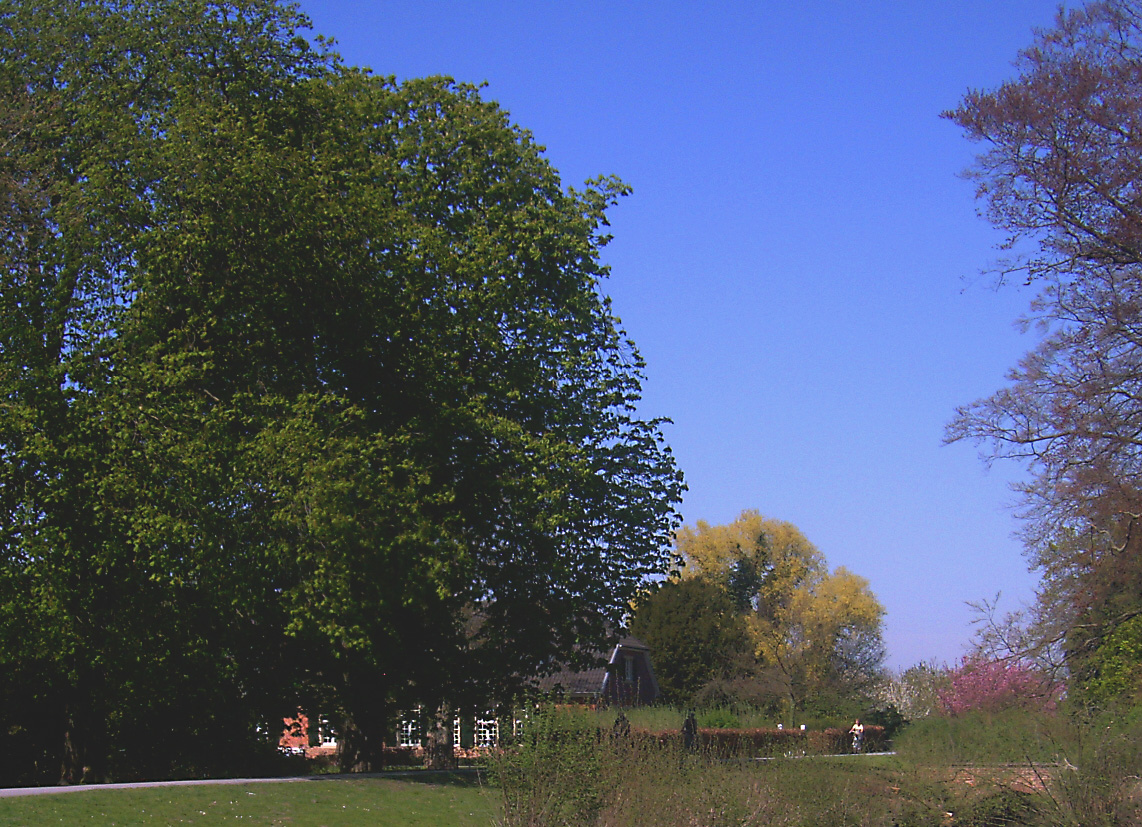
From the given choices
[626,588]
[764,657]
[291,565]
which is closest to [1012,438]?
[626,588]

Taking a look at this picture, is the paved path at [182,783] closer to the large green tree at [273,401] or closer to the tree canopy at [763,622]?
the large green tree at [273,401]

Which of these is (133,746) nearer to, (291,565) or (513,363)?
(291,565)

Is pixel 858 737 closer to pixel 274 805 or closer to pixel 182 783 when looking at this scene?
pixel 182 783

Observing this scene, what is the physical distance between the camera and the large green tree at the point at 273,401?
19656 mm

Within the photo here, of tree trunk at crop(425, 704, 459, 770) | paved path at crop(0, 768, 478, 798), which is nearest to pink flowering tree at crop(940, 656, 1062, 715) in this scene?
paved path at crop(0, 768, 478, 798)

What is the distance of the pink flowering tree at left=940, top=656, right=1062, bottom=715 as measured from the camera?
17.6 meters

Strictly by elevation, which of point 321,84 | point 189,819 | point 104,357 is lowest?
point 189,819

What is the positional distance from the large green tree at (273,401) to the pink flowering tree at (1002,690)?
792 cm

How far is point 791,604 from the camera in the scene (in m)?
75.7

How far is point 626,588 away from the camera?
83.7 feet

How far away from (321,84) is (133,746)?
15031 mm

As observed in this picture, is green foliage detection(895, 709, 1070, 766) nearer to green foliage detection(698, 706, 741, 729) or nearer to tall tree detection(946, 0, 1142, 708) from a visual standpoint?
tall tree detection(946, 0, 1142, 708)

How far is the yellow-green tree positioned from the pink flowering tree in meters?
48.8

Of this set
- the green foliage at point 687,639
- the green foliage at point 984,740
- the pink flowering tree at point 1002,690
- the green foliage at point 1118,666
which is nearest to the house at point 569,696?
the green foliage at point 687,639
